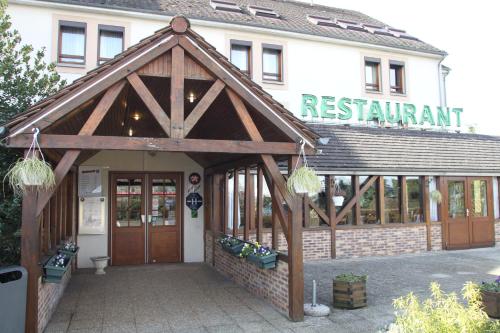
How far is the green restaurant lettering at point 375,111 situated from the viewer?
15.2 m

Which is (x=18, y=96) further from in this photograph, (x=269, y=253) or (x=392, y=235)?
(x=392, y=235)

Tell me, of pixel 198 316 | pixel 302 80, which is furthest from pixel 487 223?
pixel 198 316

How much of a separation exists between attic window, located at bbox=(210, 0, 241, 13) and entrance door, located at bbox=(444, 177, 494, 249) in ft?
30.7

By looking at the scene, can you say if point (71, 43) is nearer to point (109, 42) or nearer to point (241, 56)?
point (109, 42)

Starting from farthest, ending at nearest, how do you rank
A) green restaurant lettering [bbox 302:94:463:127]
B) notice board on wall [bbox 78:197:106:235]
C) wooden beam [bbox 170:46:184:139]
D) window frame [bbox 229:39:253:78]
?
green restaurant lettering [bbox 302:94:463:127] < window frame [bbox 229:39:253:78] < notice board on wall [bbox 78:197:106:235] < wooden beam [bbox 170:46:184:139]

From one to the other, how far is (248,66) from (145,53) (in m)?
9.13

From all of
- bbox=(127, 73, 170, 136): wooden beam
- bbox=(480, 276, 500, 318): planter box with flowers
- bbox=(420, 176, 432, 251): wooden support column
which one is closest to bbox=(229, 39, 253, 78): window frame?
bbox=(420, 176, 432, 251): wooden support column

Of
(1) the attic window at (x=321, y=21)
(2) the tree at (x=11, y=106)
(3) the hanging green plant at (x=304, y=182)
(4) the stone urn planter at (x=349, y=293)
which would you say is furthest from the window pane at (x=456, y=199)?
(2) the tree at (x=11, y=106)

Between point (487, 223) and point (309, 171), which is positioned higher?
point (309, 171)

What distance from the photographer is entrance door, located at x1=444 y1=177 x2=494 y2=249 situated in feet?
45.2

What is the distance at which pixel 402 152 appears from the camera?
44.9 feet

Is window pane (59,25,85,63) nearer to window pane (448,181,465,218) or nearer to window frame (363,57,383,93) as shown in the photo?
window frame (363,57,383,93)

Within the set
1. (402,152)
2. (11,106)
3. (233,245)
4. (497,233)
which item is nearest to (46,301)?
(11,106)

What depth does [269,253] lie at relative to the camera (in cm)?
716
